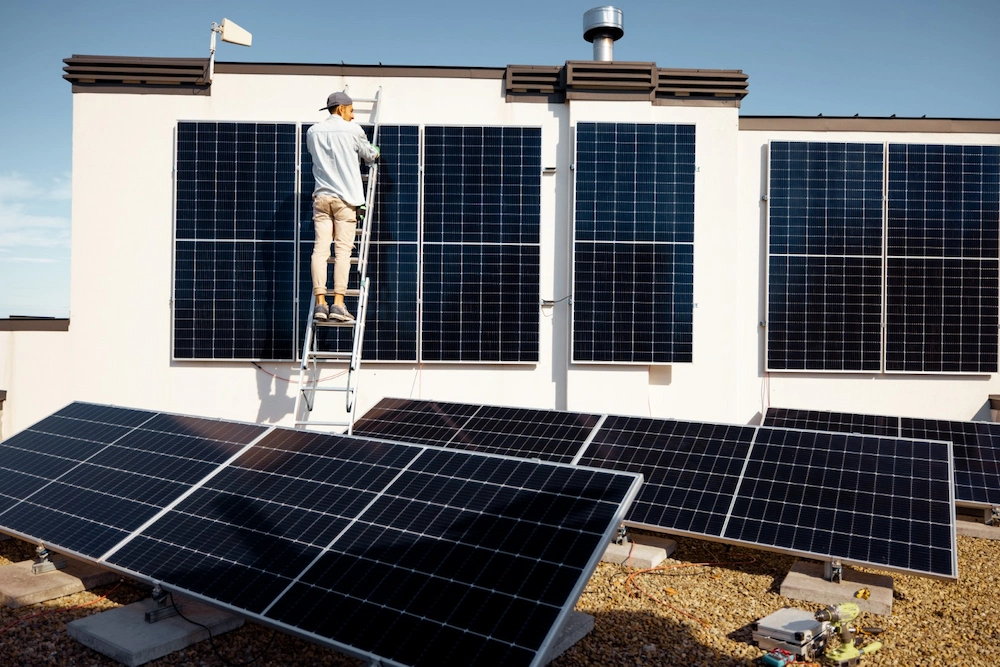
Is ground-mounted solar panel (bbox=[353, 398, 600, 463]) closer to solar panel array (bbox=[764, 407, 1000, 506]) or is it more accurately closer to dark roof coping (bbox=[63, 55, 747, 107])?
solar panel array (bbox=[764, 407, 1000, 506])

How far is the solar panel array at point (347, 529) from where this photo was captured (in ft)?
16.2

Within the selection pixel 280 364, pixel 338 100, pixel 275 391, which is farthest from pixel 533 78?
pixel 275 391

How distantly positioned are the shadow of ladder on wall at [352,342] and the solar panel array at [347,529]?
270 centimetres

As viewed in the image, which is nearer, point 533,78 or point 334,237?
point 334,237

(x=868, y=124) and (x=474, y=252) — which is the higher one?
(x=868, y=124)

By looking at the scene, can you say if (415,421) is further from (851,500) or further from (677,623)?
(851,500)

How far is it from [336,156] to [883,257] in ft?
28.0

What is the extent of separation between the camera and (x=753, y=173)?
1252 cm

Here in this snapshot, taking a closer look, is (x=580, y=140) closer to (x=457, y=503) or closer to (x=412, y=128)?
(x=412, y=128)

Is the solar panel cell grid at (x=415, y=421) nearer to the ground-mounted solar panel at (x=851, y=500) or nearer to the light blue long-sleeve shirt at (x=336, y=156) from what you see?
the light blue long-sleeve shirt at (x=336, y=156)

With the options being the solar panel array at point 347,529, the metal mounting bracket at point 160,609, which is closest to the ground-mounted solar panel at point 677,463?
the solar panel array at point 347,529

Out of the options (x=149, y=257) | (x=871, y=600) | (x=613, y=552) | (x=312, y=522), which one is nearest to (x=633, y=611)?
(x=613, y=552)

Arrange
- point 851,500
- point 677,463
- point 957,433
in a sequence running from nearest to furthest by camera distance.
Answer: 1. point 851,500
2. point 677,463
3. point 957,433

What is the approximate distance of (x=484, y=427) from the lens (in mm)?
10391
